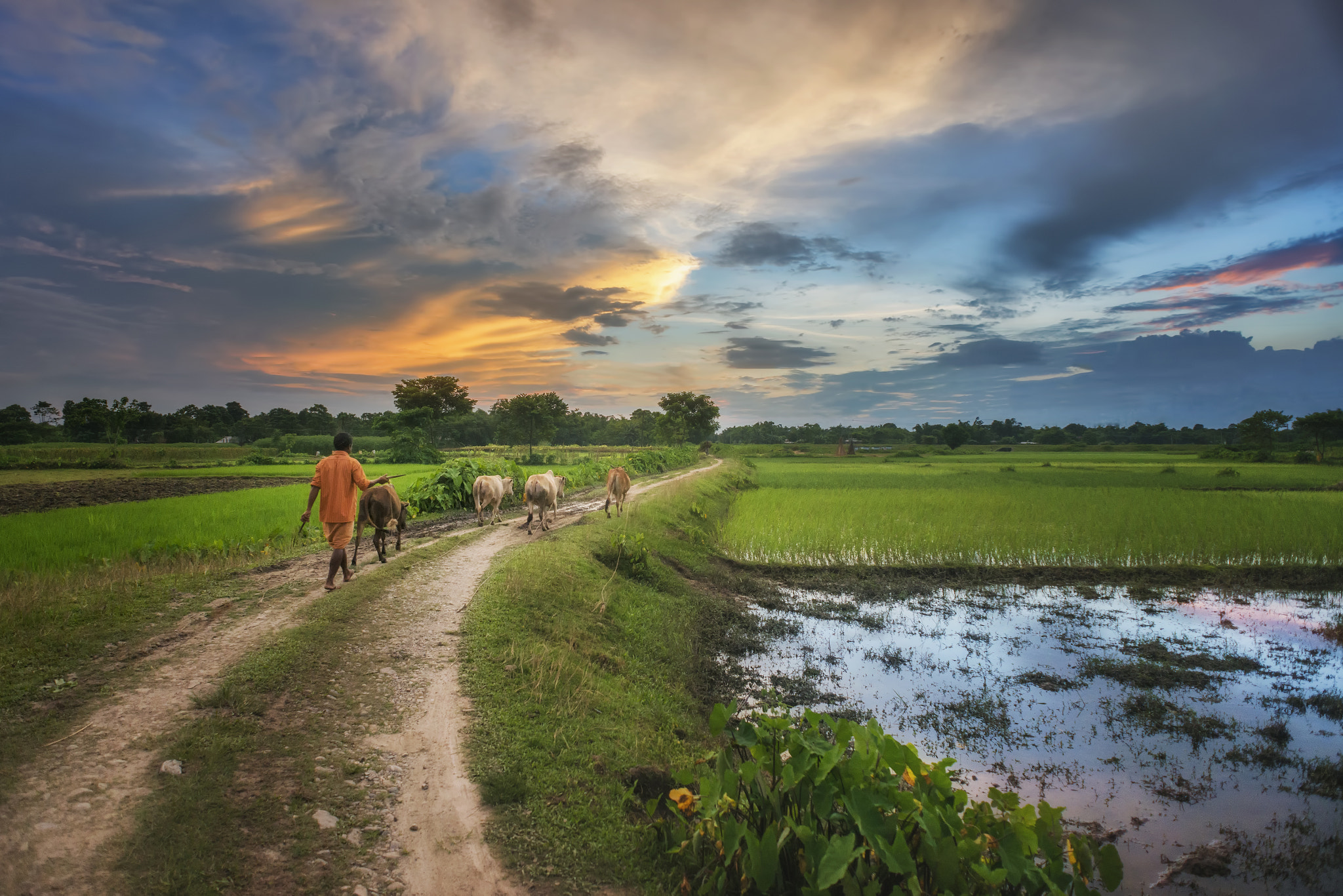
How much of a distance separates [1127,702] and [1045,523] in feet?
38.1

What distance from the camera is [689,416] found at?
72625 mm

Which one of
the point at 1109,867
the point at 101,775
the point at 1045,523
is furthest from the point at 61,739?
the point at 1045,523

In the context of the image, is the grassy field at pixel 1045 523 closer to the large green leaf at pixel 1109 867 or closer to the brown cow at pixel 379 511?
the brown cow at pixel 379 511

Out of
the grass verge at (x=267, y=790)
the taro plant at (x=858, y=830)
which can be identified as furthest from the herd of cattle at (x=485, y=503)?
the taro plant at (x=858, y=830)

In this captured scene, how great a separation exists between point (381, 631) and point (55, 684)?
2.41 metres

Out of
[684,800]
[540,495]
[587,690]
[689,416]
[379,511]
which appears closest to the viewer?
[684,800]

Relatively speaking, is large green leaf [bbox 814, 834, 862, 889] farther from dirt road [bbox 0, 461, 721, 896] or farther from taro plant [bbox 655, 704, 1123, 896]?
dirt road [bbox 0, 461, 721, 896]

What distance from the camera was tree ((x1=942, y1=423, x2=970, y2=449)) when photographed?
8331 centimetres

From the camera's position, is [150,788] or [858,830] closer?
[858,830]

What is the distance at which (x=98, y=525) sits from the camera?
9750 millimetres

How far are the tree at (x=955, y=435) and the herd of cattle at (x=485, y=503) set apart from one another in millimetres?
78076

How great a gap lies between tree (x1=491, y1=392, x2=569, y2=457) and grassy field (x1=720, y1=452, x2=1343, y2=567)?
24433 millimetres

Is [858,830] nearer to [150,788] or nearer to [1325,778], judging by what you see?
[150,788]

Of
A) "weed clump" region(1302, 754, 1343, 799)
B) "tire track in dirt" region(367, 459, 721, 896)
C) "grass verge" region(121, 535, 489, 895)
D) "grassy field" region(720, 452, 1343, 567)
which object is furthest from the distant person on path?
"weed clump" region(1302, 754, 1343, 799)
